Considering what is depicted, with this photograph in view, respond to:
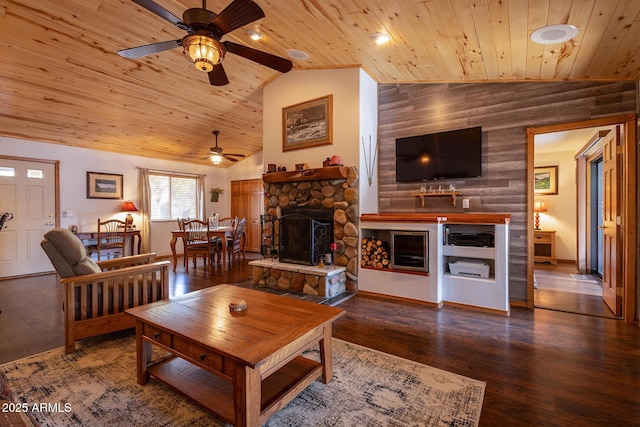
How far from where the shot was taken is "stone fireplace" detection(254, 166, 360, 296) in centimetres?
400

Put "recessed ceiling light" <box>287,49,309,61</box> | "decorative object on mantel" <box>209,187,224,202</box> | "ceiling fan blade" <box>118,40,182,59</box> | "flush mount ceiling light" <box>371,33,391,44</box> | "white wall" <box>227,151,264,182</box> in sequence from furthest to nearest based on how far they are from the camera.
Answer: "decorative object on mantel" <box>209,187,224,202</box>
"white wall" <box>227,151,264,182</box>
"recessed ceiling light" <box>287,49,309,61</box>
"flush mount ceiling light" <box>371,33,391,44</box>
"ceiling fan blade" <box>118,40,182,59</box>

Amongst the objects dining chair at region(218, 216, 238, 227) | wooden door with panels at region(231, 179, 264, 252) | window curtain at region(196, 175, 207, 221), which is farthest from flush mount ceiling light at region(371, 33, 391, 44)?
window curtain at region(196, 175, 207, 221)

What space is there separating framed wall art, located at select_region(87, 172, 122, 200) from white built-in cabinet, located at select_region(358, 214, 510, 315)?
17.9ft

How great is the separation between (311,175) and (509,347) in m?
2.83

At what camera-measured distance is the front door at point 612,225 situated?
10.5ft

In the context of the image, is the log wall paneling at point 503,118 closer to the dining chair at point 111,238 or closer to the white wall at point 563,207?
the white wall at point 563,207

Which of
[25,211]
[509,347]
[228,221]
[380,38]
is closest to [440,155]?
[380,38]

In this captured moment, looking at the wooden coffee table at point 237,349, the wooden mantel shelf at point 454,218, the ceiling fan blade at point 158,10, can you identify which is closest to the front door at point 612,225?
the wooden mantel shelf at point 454,218

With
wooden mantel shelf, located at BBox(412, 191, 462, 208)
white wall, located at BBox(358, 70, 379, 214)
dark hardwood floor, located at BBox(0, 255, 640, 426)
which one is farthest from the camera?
white wall, located at BBox(358, 70, 379, 214)

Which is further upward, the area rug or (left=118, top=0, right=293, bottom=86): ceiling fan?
(left=118, top=0, right=293, bottom=86): ceiling fan

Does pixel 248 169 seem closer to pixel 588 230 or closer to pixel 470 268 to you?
pixel 470 268

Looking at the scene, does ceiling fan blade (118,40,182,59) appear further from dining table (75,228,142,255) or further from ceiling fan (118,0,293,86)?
dining table (75,228,142,255)

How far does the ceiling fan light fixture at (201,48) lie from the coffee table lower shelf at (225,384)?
212 cm

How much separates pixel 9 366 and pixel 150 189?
5318 mm
